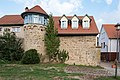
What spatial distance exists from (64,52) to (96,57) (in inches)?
191

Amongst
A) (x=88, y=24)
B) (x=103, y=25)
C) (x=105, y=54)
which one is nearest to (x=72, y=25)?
(x=88, y=24)

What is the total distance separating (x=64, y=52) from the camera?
27766mm

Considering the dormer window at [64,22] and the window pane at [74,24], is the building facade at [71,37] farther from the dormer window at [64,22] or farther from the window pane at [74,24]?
the dormer window at [64,22]

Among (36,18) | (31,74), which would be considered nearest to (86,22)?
(36,18)

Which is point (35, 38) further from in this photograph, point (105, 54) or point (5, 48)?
point (105, 54)

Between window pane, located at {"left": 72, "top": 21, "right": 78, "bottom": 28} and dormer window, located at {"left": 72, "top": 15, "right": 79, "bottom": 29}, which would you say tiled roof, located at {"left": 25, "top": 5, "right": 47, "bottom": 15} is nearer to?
dormer window, located at {"left": 72, "top": 15, "right": 79, "bottom": 29}

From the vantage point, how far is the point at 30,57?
24703 millimetres

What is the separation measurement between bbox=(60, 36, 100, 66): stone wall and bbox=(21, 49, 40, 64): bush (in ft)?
15.0

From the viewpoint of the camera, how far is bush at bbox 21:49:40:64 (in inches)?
973

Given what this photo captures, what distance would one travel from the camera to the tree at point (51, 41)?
2652 cm

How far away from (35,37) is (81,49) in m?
7.09

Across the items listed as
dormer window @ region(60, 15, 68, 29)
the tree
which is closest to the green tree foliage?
the tree

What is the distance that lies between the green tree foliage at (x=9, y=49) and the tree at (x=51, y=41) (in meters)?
4.43

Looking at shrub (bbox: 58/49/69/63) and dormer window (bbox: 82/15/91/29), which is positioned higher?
dormer window (bbox: 82/15/91/29)
